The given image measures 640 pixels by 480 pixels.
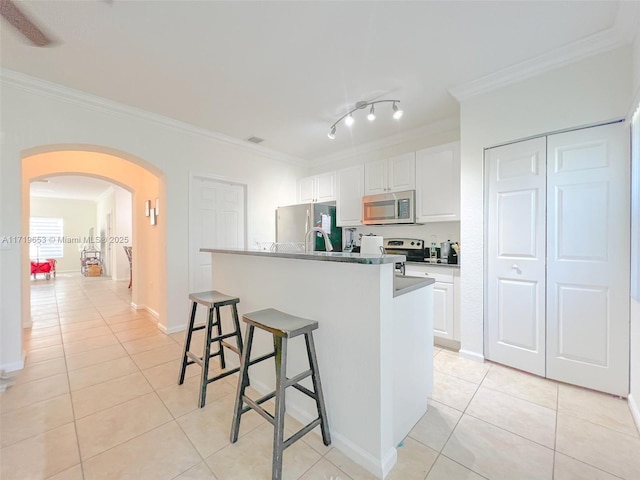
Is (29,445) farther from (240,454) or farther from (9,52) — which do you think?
(9,52)

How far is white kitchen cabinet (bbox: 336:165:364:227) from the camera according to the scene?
3.94m

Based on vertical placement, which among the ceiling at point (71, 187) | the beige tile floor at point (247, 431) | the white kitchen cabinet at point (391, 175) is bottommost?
the beige tile floor at point (247, 431)

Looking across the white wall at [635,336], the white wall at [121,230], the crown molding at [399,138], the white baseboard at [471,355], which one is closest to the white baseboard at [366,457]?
the white baseboard at [471,355]

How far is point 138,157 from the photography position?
3109mm

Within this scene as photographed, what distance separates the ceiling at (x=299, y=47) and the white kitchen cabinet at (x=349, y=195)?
3.78ft

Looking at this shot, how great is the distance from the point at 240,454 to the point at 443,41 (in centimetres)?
310

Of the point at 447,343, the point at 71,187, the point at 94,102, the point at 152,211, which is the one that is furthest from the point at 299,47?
the point at 71,187

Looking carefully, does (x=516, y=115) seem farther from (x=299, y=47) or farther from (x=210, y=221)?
(x=210, y=221)

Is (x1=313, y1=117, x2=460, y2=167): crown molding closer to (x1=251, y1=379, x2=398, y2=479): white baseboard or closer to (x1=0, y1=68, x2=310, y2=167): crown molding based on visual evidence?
(x1=0, y1=68, x2=310, y2=167): crown molding

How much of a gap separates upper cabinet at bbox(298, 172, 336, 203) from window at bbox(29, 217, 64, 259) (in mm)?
8932

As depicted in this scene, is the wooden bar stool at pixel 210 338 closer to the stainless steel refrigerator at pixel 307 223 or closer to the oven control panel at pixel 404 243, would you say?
the stainless steel refrigerator at pixel 307 223

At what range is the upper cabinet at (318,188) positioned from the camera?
14.3ft

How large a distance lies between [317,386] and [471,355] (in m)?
1.89

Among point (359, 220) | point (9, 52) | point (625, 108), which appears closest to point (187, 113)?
point (9, 52)
